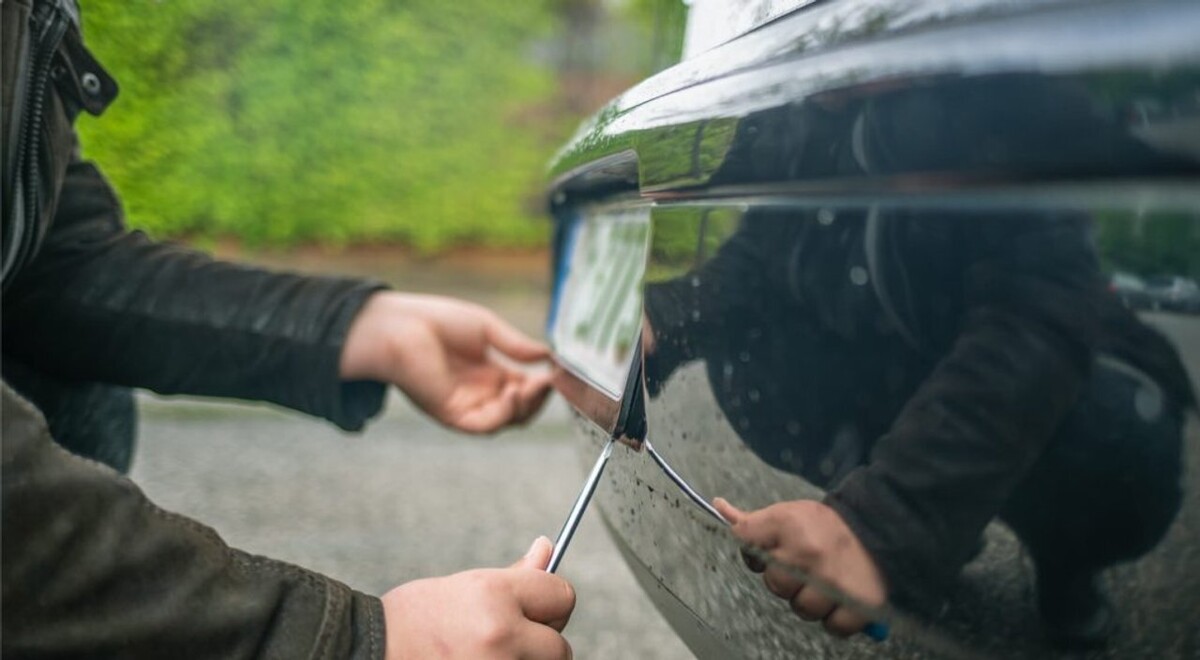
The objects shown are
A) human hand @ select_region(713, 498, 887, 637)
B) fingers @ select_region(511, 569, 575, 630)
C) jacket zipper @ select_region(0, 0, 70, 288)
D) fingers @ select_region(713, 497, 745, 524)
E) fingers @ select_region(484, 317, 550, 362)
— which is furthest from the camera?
fingers @ select_region(484, 317, 550, 362)

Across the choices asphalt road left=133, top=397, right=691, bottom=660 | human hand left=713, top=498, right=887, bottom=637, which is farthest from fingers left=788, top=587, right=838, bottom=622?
asphalt road left=133, top=397, right=691, bottom=660

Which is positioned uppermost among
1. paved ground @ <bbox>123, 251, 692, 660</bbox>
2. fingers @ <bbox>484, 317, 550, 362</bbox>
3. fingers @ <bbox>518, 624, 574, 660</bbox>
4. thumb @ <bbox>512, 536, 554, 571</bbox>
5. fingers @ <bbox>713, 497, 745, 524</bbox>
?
fingers @ <bbox>713, 497, 745, 524</bbox>

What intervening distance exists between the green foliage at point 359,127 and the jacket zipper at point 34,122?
130 inches

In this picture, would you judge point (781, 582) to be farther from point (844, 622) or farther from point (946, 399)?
point (946, 399)

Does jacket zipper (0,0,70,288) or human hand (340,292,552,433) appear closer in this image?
jacket zipper (0,0,70,288)

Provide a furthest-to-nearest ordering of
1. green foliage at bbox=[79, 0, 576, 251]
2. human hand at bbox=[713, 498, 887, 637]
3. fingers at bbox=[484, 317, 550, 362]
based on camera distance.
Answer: green foliage at bbox=[79, 0, 576, 251] → fingers at bbox=[484, 317, 550, 362] → human hand at bbox=[713, 498, 887, 637]

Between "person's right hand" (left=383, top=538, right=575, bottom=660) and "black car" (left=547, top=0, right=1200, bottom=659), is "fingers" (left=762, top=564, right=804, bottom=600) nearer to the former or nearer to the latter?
"black car" (left=547, top=0, right=1200, bottom=659)

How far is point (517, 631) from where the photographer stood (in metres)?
0.82

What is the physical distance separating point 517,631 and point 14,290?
93cm

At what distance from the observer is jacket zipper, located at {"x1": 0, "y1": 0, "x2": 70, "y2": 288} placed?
1087mm

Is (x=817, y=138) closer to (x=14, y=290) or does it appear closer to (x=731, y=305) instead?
(x=731, y=305)

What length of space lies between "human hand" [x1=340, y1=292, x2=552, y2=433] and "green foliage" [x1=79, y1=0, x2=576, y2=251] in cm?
321

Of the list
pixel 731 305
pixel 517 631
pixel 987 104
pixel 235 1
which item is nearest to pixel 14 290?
pixel 517 631

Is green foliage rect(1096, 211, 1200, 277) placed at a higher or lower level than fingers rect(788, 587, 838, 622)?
higher
